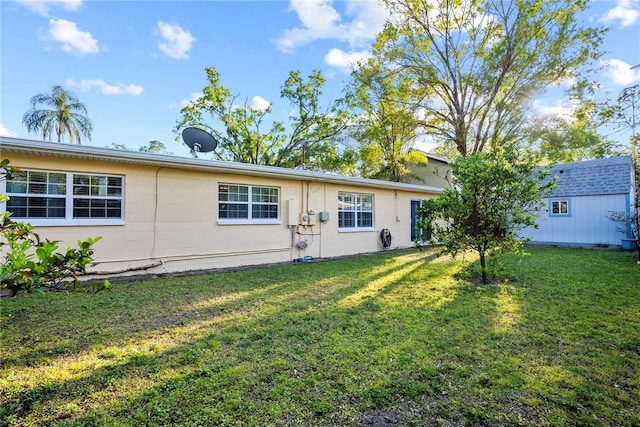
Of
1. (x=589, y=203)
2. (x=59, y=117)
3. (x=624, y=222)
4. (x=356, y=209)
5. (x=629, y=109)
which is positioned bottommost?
(x=624, y=222)

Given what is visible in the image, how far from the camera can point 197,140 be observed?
835 centimetres

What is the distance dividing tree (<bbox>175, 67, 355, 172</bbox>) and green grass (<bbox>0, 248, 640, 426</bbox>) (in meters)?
17.4

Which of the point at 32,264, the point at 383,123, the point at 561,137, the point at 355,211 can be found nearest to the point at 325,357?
the point at 32,264

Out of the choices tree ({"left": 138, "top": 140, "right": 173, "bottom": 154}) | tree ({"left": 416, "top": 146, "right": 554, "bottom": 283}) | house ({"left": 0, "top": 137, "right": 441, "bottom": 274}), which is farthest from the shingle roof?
tree ({"left": 138, "top": 140, "right": 173, "bottom": 154})

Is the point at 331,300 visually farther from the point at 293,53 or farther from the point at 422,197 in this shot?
the point at 293,53

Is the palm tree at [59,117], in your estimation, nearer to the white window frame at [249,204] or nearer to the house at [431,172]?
the white window frame at [249,204]

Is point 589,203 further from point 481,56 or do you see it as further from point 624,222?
point 481,56

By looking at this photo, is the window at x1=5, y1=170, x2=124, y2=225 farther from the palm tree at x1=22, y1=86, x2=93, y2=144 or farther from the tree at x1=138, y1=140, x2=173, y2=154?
the palm tree at x1=22, y1=86, x2=93, y2=144

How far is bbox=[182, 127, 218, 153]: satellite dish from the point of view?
8.29 m

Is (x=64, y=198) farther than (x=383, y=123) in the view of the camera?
No

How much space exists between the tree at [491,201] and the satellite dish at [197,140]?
6.18 metres

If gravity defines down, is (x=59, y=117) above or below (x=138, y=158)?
above

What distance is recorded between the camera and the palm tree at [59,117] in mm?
20422

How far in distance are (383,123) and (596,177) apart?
422 inches
